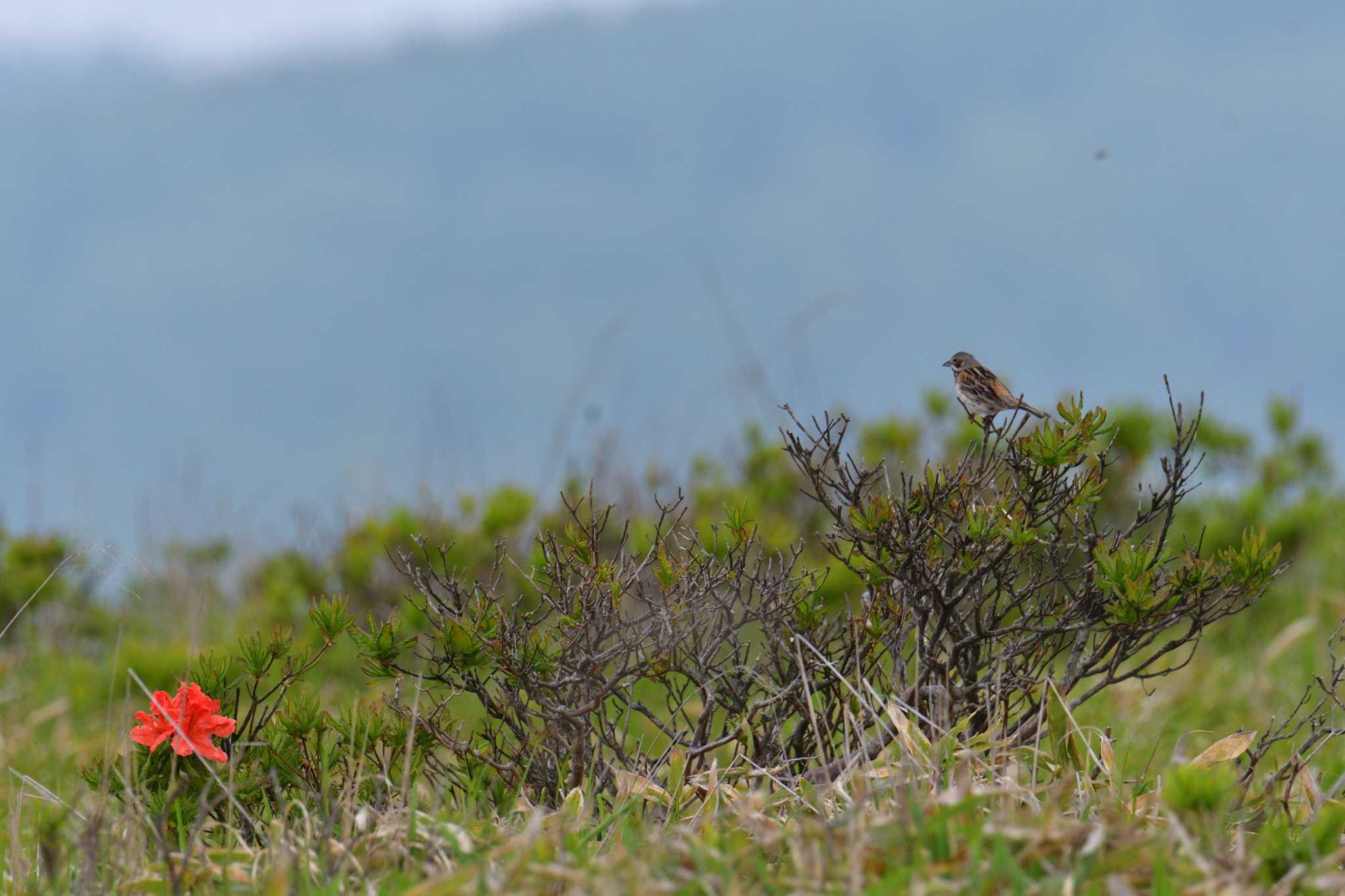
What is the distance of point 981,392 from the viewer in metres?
3.34

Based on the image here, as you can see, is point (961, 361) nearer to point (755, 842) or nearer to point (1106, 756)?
point (1106, 756)

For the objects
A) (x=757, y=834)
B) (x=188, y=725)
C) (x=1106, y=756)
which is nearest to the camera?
(x=757, y=834)

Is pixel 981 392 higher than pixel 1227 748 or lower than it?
higher

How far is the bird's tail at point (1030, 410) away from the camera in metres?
3.17

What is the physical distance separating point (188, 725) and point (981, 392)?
2229 mm

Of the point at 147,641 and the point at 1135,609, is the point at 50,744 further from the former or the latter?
the point at 1135,609

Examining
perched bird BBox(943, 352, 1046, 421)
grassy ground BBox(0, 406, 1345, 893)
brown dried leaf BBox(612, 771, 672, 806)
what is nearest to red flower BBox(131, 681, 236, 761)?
grassy ground BBox(0, 406, 1345, 893)

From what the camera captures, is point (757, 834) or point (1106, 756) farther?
point (1106, 756)

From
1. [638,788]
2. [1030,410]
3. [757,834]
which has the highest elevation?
[1030,410]

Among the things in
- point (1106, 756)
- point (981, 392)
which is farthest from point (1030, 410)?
point (1106, 756)

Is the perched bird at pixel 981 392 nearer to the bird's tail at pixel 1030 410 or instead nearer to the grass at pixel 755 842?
the bird's tail at pixel 1030 410

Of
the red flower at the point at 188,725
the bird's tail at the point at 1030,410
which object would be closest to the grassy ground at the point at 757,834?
the red flower at the point at 188,725

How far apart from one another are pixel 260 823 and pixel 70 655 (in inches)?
224

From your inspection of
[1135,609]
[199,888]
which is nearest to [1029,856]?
[1135,609]
